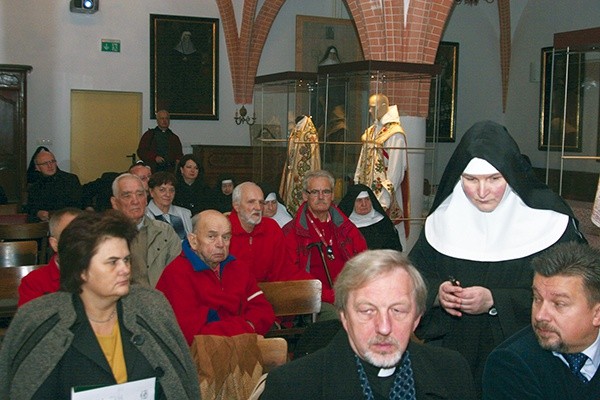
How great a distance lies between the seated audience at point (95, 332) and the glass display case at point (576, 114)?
220 inches

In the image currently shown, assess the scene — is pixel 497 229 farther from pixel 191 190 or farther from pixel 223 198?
pixel 223 198

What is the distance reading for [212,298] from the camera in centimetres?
505

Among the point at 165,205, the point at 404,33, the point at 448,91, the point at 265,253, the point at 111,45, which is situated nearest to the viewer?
the point at 265,253

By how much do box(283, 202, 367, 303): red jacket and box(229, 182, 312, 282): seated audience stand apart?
28 cm

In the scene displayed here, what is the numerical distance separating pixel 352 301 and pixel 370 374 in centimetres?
25

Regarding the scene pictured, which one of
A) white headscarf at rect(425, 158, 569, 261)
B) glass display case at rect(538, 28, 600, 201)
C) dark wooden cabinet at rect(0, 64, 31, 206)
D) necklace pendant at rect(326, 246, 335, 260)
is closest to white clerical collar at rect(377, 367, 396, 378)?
white headscarf at rect(425, 158, 569, 261)

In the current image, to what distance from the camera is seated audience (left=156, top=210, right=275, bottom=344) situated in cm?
495

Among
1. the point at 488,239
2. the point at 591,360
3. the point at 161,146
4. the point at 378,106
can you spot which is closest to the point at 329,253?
the point at 488,239

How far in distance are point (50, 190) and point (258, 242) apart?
4.43m

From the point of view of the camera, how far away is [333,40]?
19.5 meters

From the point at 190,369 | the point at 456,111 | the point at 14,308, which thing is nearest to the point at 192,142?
the point at 456,111

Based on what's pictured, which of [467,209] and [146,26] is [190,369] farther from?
[146,26]

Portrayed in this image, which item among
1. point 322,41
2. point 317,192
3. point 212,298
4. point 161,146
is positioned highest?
point 322,41

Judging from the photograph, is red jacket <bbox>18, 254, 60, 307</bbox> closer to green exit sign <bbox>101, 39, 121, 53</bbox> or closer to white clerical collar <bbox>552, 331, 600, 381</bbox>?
white clerical collar <bbox>552, 331, 600, 381</bbox>
